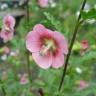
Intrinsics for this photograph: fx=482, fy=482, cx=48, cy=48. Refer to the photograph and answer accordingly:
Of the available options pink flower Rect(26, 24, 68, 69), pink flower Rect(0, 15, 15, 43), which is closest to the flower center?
pink flower Rect(26, 24, 68, 69)

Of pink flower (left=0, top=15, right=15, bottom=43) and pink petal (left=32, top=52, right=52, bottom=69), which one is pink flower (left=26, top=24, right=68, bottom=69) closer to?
pink petal (left=32, top=52, right=52, bottom=69)

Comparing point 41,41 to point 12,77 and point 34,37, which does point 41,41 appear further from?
point 12,77

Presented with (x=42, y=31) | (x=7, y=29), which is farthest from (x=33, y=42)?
(x=7, y=29)

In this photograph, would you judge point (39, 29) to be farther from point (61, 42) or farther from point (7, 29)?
point (7, 29)

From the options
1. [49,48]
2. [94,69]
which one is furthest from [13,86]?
[94,69]

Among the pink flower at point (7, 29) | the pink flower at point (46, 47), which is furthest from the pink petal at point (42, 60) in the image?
the pink flower at point (7, 29)

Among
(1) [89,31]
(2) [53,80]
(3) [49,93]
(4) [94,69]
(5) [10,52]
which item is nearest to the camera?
(3) [49,93]

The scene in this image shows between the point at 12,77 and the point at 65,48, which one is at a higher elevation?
the point at 65,48
